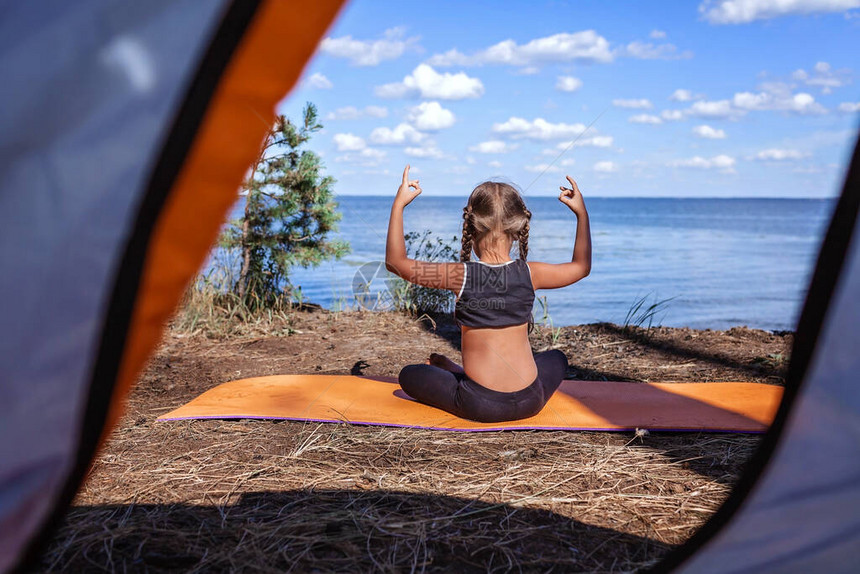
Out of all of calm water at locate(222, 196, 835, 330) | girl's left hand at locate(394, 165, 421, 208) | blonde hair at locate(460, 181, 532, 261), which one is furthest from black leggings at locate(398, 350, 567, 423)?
calm water at locate(222, 196, 835, 330)

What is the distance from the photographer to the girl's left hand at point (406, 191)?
2.64 m

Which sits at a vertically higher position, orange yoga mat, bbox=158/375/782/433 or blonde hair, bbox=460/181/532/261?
blonde hair, bbox=460/181/532/261

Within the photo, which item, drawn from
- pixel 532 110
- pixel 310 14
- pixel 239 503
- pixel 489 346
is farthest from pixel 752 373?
pixel 532 110

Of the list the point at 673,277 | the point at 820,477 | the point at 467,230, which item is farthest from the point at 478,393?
the point at 673,277

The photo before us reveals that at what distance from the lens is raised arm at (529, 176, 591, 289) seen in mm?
2955

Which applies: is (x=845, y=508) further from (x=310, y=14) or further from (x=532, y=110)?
(x=532, y=110)

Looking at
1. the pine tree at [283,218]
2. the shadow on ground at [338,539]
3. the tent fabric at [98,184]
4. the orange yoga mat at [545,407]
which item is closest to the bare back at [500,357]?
the orange yoga mat at [545,407]

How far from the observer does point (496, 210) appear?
120 inches

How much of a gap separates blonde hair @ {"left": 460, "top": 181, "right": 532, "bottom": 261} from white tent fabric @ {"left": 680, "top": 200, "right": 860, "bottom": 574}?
1818 millimetres

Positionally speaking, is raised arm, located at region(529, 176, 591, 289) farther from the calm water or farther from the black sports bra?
the calm water

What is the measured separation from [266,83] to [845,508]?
148 centimetres

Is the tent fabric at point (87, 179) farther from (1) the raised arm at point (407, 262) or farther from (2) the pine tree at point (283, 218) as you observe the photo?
(2) the pine tree at point (283, 218)

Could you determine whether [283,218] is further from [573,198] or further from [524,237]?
[573,198]

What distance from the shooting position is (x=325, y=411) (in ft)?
10.7
